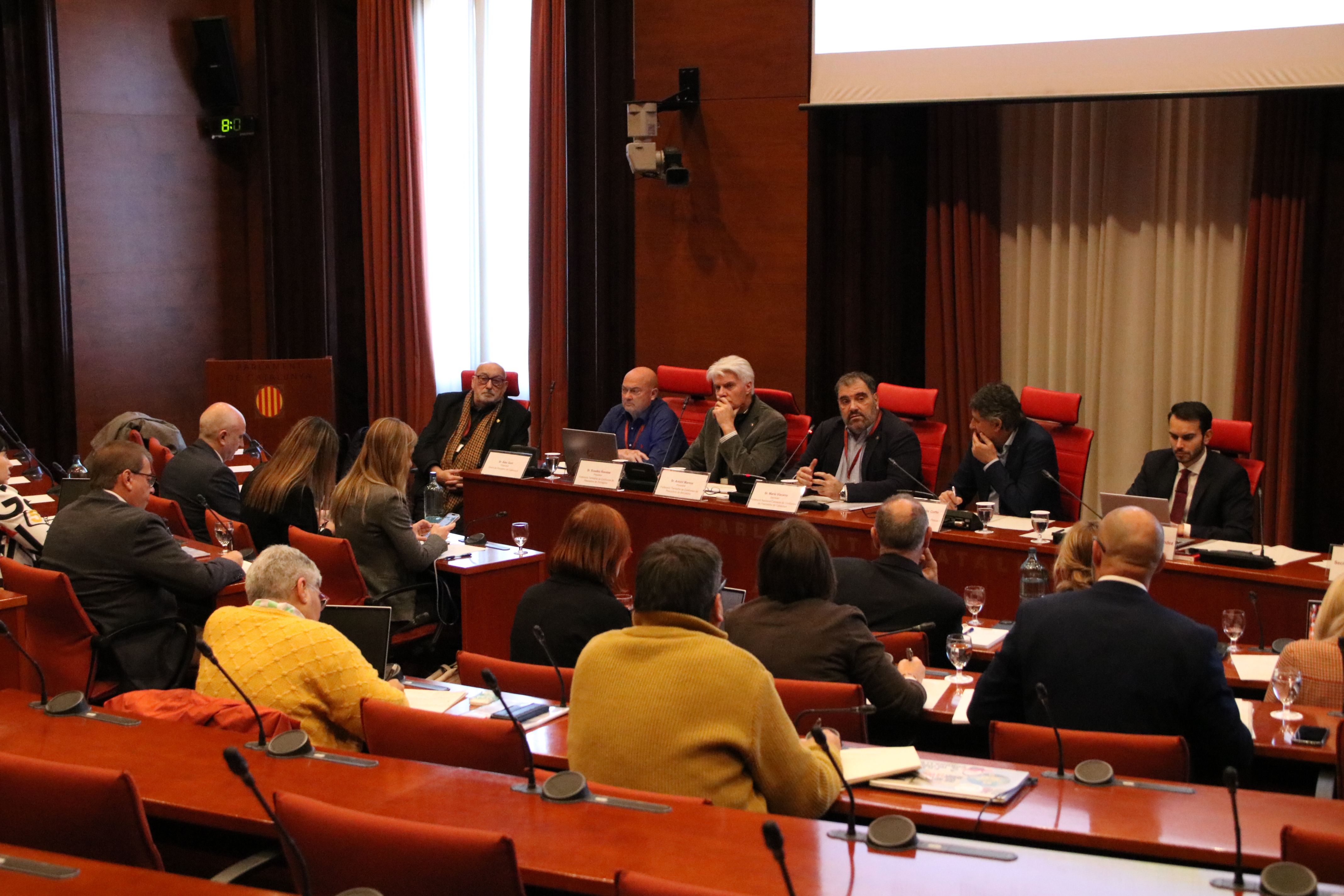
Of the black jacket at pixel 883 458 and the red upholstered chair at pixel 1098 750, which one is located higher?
the black jacket at pixel 883 458

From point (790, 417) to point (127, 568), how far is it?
3.35 meters

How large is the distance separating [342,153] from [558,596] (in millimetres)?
6389

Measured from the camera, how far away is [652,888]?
1.74 metres

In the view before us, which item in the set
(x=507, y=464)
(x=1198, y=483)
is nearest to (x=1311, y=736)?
(x=1198, y=483)

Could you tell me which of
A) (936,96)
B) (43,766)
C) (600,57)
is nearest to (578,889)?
(43,766)

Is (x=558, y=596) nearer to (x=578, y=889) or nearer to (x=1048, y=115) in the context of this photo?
(x=578, y=889)

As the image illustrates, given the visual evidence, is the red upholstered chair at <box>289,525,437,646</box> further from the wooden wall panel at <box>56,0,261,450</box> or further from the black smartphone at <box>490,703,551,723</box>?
the wooden wall panel at <box>56,0,261,450</box>

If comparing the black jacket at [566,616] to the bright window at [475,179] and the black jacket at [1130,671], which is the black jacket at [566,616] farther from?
the bright window at [475,179]

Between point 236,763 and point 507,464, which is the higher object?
point 236,763

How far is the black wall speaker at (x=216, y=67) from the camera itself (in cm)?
872

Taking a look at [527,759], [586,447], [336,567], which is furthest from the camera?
[586,447]

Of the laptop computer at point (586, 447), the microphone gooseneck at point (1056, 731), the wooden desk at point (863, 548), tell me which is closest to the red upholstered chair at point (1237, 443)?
the wooden desk at point (863, 548)

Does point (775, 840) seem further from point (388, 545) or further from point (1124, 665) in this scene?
point (388, 545)

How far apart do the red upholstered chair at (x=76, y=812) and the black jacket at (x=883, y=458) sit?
12.3 ft
